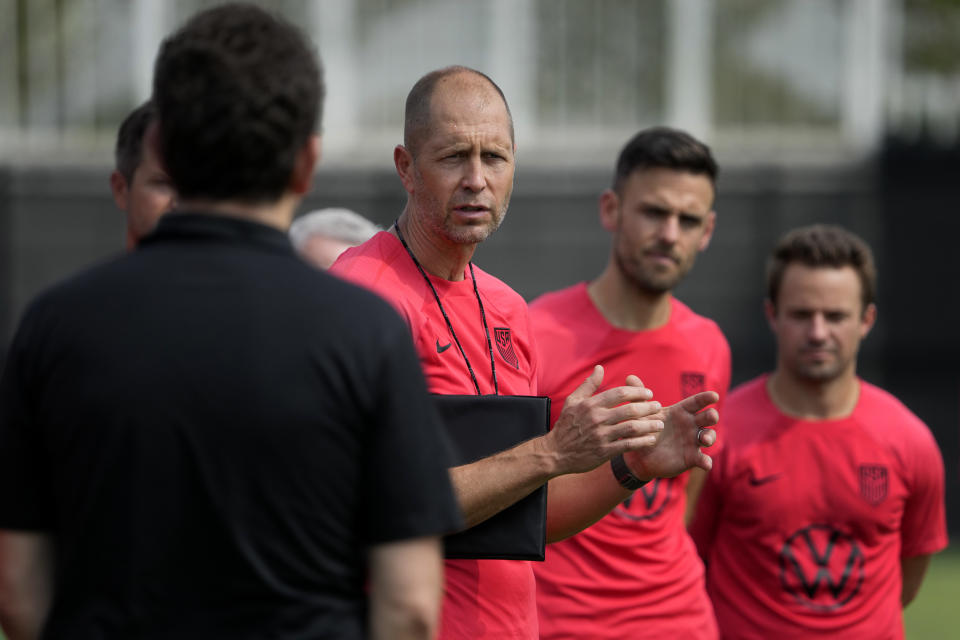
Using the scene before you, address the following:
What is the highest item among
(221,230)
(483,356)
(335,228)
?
(221,230)

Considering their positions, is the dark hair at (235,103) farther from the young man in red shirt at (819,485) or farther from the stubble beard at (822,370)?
the stubble beard at (822,370)

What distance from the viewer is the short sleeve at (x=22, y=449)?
195cm

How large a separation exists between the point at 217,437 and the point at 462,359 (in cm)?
137

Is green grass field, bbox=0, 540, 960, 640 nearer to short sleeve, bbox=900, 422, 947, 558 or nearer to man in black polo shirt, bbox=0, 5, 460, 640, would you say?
short sleeve, bbox=900, 422, 947, 558

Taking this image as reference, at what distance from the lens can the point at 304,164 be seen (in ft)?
6.66

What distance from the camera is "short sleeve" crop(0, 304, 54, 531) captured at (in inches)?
76.7

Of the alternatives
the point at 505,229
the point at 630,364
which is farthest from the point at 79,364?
the point at 505,229

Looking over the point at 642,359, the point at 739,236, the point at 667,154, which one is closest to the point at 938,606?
the point at 739,236

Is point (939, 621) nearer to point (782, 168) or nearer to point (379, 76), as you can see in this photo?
point (782, 168)

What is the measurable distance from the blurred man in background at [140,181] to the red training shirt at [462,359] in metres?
0.79

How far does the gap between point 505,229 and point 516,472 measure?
10.0 metres

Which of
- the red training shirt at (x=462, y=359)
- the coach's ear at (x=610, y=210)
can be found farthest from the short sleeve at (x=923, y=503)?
the red training shirt at (x=462, y=359)

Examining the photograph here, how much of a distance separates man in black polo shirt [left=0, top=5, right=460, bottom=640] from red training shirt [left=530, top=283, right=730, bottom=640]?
2.50m

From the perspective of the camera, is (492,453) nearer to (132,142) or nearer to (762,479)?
(132,142)
